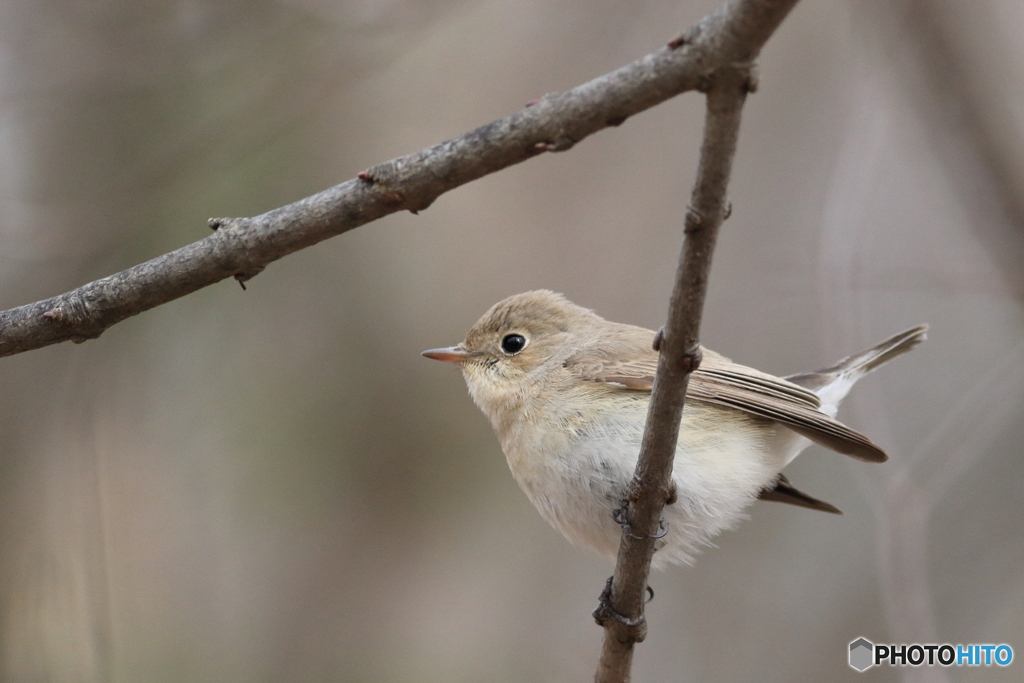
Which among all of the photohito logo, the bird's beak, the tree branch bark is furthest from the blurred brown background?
the bird's beak

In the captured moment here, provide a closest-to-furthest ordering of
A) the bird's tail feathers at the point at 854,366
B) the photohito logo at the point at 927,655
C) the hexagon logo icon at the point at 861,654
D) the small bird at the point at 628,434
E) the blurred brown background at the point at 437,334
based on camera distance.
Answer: the small bird at the point at 628,434
the photohito logo at the point at 927,655
the bird's tail feathers at the point at 854,366
the blurred brown background at the point at 437,334
the hexagon logo icon at the point at 861,654

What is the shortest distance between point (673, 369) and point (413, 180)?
0.80 m

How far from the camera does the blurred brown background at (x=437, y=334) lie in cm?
479

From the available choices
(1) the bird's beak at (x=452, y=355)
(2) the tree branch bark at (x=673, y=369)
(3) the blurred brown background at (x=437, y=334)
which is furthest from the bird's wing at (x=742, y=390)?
(3) the blurred brown background at (x=437, y=334)

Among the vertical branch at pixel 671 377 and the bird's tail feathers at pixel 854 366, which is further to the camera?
the bird's tail feathers at pixel 854 366

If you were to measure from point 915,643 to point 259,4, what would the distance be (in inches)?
202

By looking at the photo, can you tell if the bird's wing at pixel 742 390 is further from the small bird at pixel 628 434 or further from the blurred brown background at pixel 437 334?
the blurred brown background at pixel 437 334

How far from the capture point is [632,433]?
3322 mm

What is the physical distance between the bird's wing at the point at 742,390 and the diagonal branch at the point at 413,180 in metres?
1.71

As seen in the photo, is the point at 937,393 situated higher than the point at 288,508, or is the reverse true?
the point at 937,393

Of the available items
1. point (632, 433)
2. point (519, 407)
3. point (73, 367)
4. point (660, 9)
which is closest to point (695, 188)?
point (632, 433)

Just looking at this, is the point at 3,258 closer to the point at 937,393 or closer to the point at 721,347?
the point at 721,347

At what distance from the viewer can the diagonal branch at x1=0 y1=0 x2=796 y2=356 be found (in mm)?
1656

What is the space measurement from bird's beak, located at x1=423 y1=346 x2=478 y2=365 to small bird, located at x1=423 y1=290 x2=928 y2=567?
0.16ft
